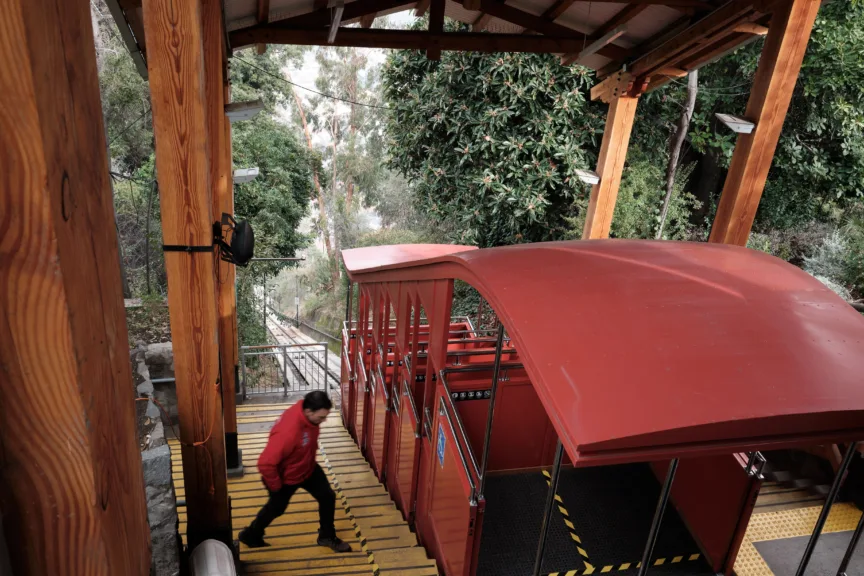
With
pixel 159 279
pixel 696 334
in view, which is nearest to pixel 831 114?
pixel 696 334

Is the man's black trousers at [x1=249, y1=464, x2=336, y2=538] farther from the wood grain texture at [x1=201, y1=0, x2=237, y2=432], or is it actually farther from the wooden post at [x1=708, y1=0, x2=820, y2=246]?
the wooden post at [x1=708, y1=0, x2=820, y2=246]

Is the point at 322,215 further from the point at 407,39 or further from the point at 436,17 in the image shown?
the point at 436,17

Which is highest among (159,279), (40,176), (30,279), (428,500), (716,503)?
(40,176)

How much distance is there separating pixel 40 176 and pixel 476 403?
14.9 feet

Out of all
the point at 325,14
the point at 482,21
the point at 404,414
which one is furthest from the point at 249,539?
the point at 482,21

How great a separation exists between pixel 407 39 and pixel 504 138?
16.0ft

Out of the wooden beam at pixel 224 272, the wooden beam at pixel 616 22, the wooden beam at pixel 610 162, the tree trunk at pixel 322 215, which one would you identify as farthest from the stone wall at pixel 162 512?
the tree trunk at pixel 322 215

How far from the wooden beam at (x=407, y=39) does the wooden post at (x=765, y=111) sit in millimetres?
2666

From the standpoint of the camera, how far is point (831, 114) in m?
10.9

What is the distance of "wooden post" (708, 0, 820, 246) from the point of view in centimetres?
457

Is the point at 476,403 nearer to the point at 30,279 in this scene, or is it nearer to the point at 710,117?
the point at 30,279

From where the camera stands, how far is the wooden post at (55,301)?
2.07 ft

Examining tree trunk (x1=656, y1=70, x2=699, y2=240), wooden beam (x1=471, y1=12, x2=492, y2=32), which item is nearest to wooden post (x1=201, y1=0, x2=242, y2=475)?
wooden beam (x1=471, y1=12, x2=492, y2=32)

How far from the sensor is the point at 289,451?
3.98 m
